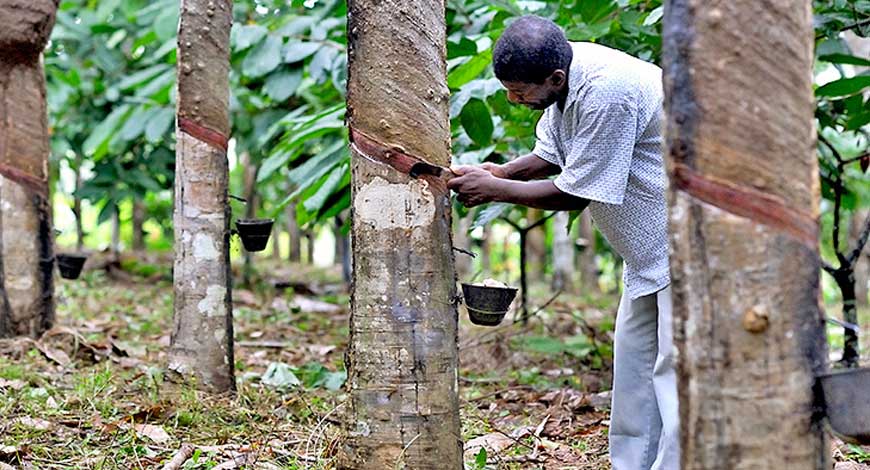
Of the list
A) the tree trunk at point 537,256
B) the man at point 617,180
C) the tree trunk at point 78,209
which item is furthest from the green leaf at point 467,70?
the tree trunk at point 537,256

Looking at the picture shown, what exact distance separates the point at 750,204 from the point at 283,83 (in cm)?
408

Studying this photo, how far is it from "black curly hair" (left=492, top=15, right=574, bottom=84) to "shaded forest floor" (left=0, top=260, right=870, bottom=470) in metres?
1.27

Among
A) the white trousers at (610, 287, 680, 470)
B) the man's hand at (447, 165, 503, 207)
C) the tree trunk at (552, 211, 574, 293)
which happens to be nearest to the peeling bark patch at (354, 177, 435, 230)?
the man's hand at (447, 165, 503, 207)

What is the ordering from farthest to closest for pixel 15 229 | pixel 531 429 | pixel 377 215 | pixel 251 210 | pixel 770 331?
pixel 251 210 → pixel 15 229 → pixel 531 429 → pixel 377 215 → pixel 770 331

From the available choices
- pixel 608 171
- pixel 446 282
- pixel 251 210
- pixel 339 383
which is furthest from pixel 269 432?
pixel 251 210

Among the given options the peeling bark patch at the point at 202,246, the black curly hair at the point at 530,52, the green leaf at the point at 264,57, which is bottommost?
the peeling bark patch at the point at 202,246

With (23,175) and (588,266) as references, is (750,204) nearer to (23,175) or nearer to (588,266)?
(23,175)

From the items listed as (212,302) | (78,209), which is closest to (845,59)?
(212,302)

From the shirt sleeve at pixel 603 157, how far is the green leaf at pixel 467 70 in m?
1.72

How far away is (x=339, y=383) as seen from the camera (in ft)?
14.2

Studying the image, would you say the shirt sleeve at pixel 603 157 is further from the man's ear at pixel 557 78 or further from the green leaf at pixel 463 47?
the green leaf at pixel 463 47

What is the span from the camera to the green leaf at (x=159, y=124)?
604cm

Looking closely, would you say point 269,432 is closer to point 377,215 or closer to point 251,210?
point 377,215

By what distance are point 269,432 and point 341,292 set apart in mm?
5253
